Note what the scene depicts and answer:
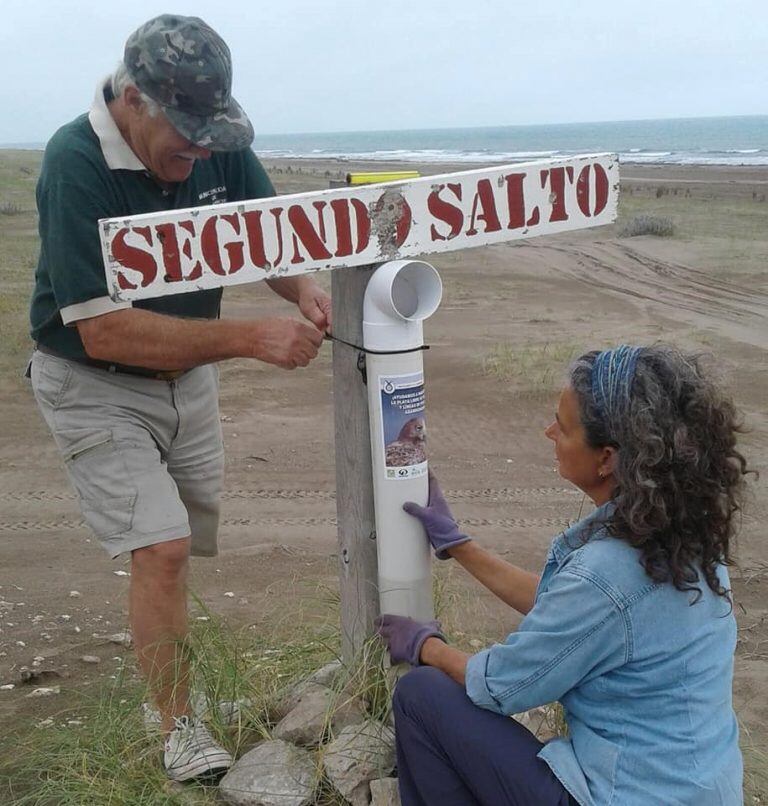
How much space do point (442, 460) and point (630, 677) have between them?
4.50 metres

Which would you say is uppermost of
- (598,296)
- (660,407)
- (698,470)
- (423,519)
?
(660,407)

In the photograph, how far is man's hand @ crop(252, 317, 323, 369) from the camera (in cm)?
246

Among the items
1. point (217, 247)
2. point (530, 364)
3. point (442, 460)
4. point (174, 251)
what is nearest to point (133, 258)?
point (174, 251)

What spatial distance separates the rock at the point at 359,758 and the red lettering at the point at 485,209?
140 cm

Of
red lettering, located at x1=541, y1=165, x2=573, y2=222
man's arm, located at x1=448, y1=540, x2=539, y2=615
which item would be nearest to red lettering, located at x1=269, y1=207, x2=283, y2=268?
red lettering, located at x1=541, y1=165, x2=573, y2=222

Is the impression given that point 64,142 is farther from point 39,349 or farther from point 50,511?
point 50,511

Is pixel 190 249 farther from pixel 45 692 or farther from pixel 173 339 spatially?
pixel 45 692

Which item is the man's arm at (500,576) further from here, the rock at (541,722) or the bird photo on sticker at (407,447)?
the rock at (541,722)

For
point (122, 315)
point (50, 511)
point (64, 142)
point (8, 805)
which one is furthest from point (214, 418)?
point (50, 511)

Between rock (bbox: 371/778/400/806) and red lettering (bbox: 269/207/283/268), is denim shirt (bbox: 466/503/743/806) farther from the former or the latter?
red lettering (bbox: 269/207/283/268)

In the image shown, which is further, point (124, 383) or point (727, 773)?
point (124, 383)

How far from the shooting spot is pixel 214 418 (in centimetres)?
324

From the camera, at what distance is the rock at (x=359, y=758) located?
2637 millimetres

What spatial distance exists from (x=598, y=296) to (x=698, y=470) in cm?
1158
